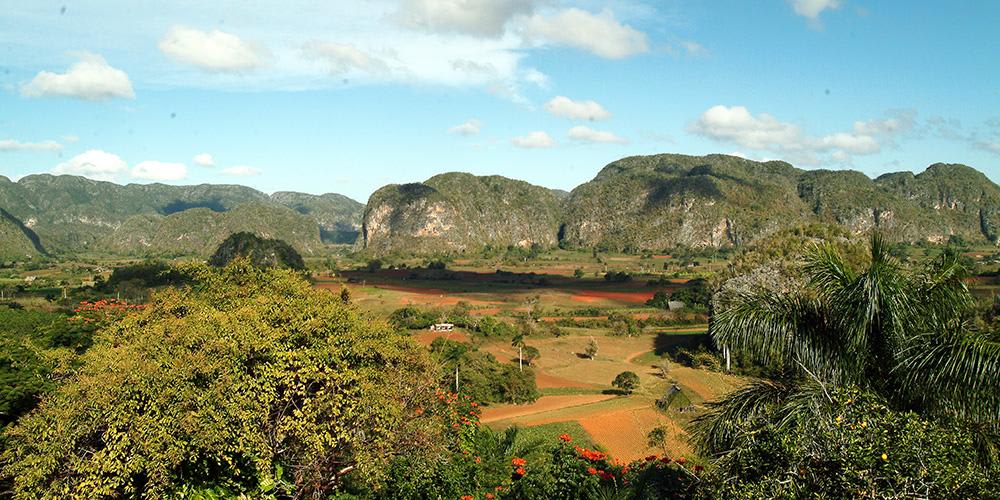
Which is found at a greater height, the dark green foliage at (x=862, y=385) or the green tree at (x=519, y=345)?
the dark green foliage at (x=862, y=385)

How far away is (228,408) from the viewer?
9.20 meters

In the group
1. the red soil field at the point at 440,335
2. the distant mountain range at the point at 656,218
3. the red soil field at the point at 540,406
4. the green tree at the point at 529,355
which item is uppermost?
the distant mountain range at the point at 656,218

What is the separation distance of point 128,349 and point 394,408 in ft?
14.0

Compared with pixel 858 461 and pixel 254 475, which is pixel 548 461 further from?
pixel 858 461

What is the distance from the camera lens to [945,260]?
8.26m

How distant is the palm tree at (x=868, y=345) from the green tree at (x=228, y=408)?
547 cm

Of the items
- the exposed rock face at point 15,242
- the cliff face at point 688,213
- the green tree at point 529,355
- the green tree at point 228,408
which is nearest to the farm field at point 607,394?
the green tree at point 529,355

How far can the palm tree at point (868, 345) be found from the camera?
269 inches

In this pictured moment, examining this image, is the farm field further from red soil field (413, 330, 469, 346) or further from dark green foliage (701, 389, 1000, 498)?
dark green foliage (701, 389, 1000, 498)

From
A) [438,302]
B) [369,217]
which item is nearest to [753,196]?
[369,217]

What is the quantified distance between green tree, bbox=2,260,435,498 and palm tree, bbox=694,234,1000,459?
5470 mm

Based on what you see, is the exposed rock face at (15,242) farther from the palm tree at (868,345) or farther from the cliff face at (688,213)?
the palm tree at (868,345)

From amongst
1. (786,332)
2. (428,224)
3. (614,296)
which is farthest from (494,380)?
(428,224)

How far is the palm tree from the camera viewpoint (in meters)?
6.83
